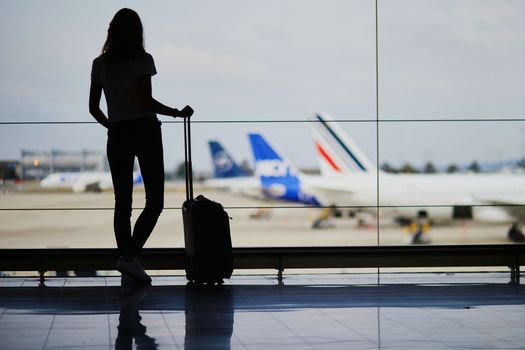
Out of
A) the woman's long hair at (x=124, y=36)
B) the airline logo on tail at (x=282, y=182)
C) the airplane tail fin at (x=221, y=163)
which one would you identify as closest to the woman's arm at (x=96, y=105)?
the woman's long hair at (x=124, y=36)

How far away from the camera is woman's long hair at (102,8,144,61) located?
2.95 m

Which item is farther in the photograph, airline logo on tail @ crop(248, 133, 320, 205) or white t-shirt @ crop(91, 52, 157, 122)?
airline logo on tail @ crop(248, 133, 320, 205)

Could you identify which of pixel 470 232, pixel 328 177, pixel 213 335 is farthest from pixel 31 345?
pixel 470 232

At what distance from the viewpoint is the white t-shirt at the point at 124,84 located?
297cm

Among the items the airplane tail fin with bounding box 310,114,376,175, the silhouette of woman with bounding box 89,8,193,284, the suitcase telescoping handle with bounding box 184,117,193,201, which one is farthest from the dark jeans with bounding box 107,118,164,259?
the airplane tail fin with bounding box 310,114,376,175

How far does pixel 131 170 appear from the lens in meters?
3.01

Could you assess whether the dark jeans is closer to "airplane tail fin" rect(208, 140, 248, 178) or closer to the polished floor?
the polished floor

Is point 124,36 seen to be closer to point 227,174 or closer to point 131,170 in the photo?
point 131,170

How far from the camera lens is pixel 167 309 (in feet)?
7.82

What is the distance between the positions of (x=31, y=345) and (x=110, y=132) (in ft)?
4.17

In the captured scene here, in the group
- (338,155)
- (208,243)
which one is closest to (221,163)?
(338,155)

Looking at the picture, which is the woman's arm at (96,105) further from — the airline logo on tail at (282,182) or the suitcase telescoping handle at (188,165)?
the airline logo on tail at (282,182)

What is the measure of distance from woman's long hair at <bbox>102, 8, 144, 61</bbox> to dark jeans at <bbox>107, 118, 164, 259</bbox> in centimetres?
23

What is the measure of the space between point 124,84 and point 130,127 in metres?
0.14
